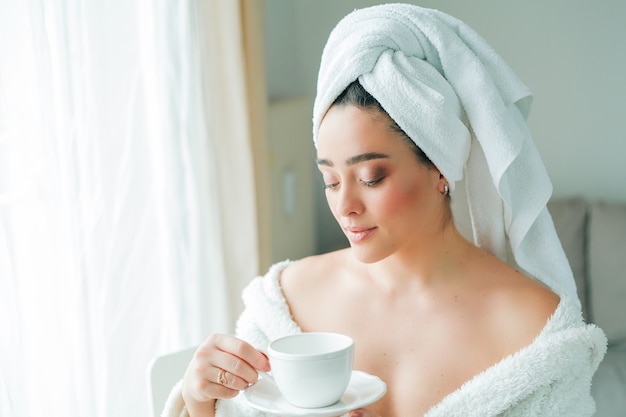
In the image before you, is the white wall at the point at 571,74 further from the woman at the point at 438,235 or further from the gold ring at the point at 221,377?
the gold ring at the point at 221,377

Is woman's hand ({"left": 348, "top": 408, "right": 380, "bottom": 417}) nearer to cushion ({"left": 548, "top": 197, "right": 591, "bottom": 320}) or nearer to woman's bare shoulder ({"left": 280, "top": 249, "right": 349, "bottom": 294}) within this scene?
woman's bare shoulder ({"left": 280, "top": 249, "right": 349, "bottom": 294})

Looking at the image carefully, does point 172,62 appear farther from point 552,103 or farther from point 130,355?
point 552,103

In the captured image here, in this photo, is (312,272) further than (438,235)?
Yes

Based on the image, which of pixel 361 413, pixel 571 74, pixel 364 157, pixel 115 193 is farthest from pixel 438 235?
pixel 571 74

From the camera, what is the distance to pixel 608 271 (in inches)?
111

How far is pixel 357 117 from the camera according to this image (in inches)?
49.8

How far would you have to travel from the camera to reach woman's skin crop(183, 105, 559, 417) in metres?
1.25

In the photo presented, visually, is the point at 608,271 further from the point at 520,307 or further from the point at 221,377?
the point at 221,377

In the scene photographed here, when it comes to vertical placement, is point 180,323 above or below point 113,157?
below

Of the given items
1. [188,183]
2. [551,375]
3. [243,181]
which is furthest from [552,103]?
[551,375]

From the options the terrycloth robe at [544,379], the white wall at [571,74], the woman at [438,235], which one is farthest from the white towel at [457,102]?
the white wall at [571,74]

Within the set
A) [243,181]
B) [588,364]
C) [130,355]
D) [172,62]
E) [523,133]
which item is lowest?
[130,355]

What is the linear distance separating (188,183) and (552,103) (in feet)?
5.23

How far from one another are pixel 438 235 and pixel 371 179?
0.21m
